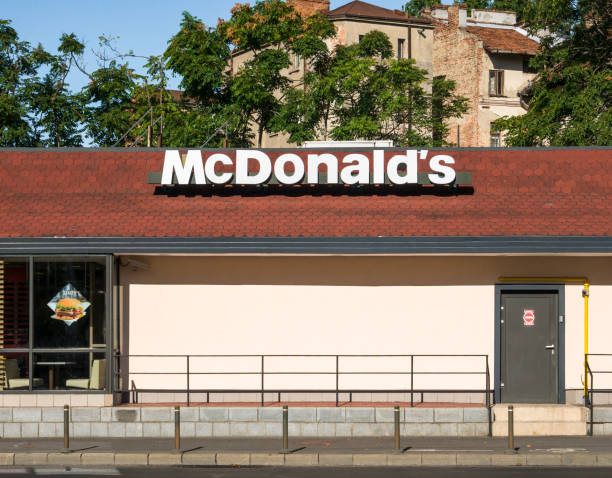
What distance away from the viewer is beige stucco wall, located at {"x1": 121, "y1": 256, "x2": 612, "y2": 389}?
65.8ft

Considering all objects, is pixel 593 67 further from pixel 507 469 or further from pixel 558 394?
pixel 507 469

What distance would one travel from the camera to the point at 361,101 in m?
44.3

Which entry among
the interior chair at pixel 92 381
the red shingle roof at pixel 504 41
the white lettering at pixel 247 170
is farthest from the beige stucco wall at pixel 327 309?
the red shingle roof at pixel 504 41

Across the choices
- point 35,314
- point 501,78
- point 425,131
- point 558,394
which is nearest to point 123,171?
point 35,314

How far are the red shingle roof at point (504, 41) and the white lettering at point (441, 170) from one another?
135ft

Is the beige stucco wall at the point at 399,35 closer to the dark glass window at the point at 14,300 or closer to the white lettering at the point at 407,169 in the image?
the white lettering at the point at 407,169

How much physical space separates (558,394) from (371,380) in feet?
12.6

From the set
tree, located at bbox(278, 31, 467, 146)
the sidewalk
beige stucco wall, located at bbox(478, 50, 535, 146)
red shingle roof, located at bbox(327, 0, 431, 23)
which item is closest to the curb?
the sidewalk

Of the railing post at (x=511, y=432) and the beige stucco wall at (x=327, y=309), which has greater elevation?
the beige stucco wall at (x=327, y=309)

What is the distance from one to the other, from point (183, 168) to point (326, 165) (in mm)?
3138

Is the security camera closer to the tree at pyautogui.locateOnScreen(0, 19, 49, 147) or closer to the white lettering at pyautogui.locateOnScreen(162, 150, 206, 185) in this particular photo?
the white lettering at pyautogui.locateOnScreen(162, 150, 206, 185)

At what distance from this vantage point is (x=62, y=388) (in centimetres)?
1942

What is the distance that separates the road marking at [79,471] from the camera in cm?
1566

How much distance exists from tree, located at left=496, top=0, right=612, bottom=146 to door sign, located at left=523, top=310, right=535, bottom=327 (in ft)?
55.5
